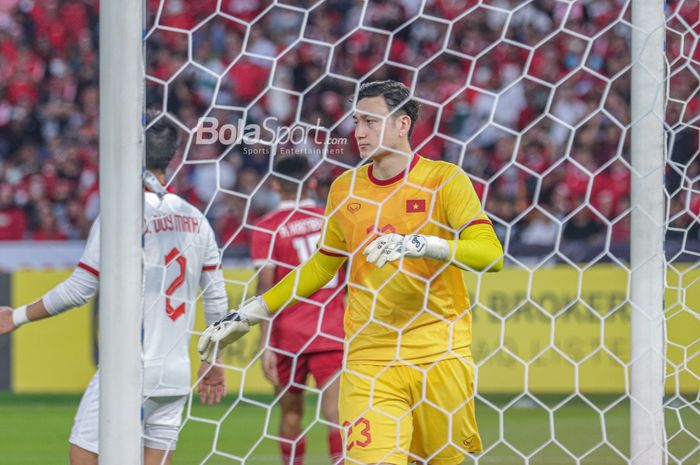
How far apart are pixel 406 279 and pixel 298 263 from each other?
178 centimetres

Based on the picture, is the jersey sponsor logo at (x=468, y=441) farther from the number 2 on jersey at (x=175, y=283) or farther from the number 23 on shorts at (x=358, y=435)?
the number 2 on jersey at (x=175, y=283)

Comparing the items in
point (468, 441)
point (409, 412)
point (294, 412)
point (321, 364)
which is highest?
point (409, 412)

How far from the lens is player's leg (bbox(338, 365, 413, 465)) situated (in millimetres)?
3391

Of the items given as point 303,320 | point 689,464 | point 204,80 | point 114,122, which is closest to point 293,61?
point 204,80

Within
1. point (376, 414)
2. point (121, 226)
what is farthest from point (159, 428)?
point (121, 226)

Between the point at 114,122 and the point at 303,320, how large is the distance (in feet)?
8.84

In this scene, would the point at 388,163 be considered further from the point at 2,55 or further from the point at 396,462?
the point at 2,55

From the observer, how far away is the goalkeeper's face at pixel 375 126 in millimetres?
3449

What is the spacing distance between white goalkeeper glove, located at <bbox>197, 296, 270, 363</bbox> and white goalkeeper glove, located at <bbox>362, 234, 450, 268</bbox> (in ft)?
1.56

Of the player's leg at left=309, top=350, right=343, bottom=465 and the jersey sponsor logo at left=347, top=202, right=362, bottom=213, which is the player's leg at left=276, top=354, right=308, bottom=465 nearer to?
the player's leg at left=309, top=350, right=343, bottom=465

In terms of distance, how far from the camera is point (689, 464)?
5.32 meters

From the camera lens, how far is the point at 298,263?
5.27 m

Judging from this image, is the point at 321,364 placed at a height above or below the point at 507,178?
below

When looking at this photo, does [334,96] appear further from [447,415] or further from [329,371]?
[447,415]
